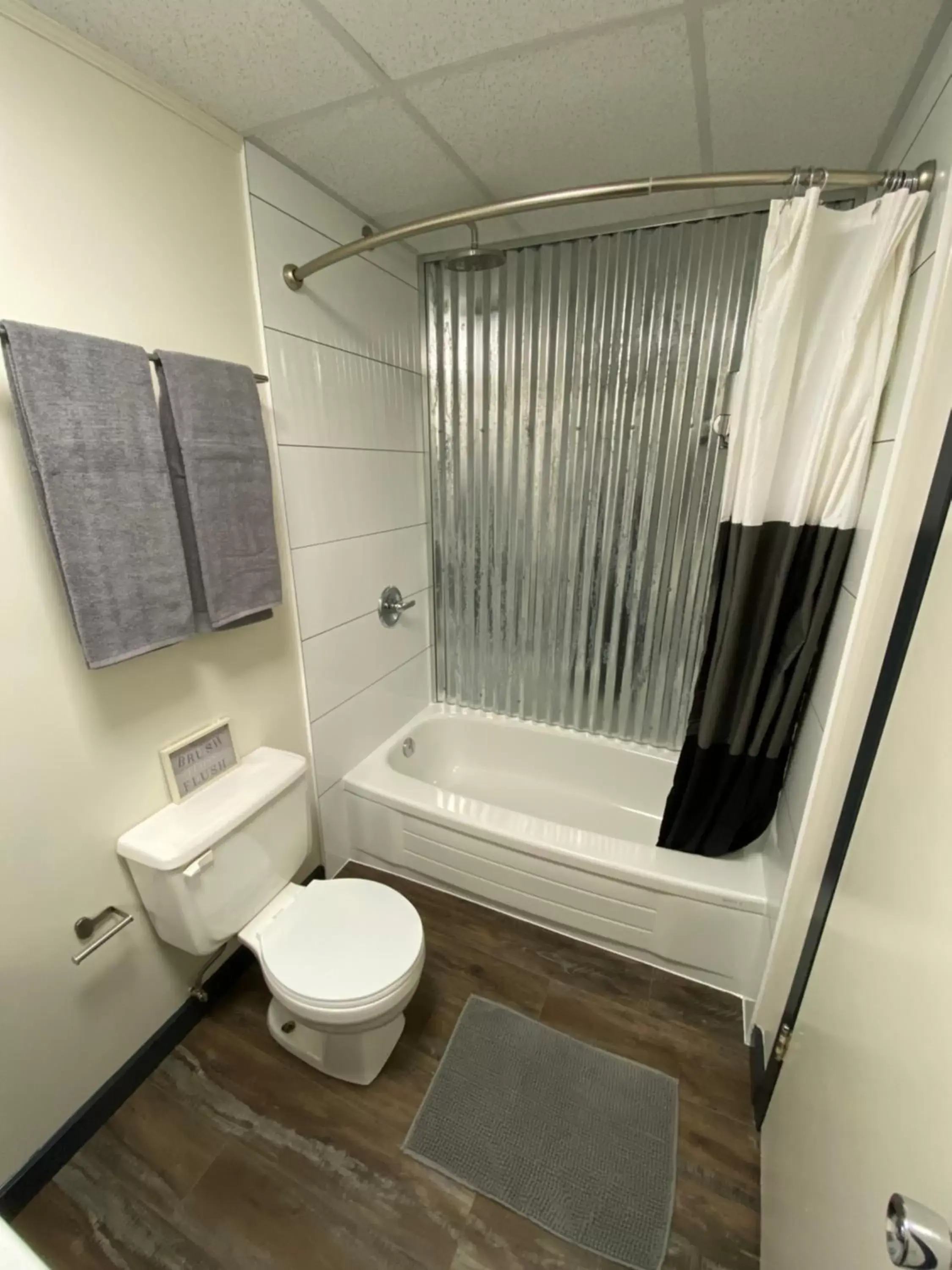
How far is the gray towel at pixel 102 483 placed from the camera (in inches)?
35.2

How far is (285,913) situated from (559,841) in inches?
31.9

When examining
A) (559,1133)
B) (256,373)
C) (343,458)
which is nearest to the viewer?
(559,1133)

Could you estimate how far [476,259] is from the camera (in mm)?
1415

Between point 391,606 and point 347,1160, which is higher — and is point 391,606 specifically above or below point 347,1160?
above

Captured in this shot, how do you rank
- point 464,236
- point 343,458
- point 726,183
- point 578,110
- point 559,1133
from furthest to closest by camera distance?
point 464,236 < point 343,458 < point 559,1133 < point 578,110 < point 726,183

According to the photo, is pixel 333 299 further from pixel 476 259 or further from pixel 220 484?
pixel 220 484

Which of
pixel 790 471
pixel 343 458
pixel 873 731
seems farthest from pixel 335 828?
pixel 790 471

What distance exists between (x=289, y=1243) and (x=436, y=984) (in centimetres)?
60

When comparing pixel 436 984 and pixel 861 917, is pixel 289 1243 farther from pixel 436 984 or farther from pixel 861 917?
pixel 861 917

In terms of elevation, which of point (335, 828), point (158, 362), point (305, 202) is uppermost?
point (305, 202)

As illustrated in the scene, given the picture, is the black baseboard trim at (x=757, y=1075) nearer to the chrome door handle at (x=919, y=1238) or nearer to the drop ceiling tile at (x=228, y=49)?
the chrome door handle at (x=919, y=1238)

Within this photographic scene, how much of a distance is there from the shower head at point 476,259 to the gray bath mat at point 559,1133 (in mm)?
2076

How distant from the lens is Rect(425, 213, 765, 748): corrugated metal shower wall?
168cm

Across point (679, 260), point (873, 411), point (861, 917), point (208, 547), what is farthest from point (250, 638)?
point (679, 260)
